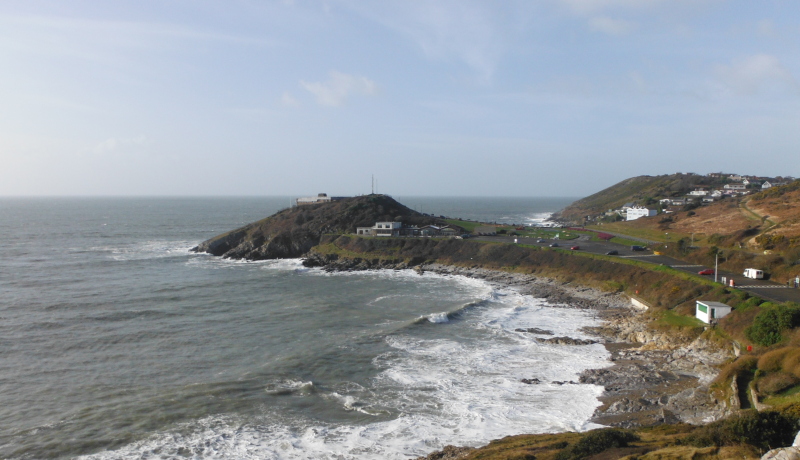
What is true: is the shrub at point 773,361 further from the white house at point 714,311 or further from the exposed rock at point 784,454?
the exposed rock at point 784,454

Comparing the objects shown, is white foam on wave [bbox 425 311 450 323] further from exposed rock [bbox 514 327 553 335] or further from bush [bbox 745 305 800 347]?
bush [bbox 745 305 800 347]

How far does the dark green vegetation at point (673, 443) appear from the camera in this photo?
51.6 ft

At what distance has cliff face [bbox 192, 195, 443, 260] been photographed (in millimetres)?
85625

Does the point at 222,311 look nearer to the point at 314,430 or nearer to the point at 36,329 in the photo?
the point at 36,329

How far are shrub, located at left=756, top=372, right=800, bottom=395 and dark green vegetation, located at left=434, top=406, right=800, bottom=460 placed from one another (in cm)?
458

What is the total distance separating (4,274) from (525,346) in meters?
67.5

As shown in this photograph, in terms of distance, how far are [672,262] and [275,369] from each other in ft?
150

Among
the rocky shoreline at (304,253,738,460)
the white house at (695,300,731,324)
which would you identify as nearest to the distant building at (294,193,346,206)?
the rocky shoreline at (304,253,738,460)

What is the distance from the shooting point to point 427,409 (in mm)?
25562

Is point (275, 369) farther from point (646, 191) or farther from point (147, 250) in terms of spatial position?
point (646, 191)

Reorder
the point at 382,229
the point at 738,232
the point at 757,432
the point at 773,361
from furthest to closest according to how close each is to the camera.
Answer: the point at 382,229 → the point at 738,232 → the point at 773,361 → the point at 757,432

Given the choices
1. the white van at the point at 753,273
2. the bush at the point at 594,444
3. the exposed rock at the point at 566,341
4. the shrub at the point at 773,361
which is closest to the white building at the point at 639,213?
the white van at the point at 753,273

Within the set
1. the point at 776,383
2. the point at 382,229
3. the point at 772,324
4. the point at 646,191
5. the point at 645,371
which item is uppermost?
the point at 646,191

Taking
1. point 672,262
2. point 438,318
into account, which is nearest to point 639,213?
point 672,262
